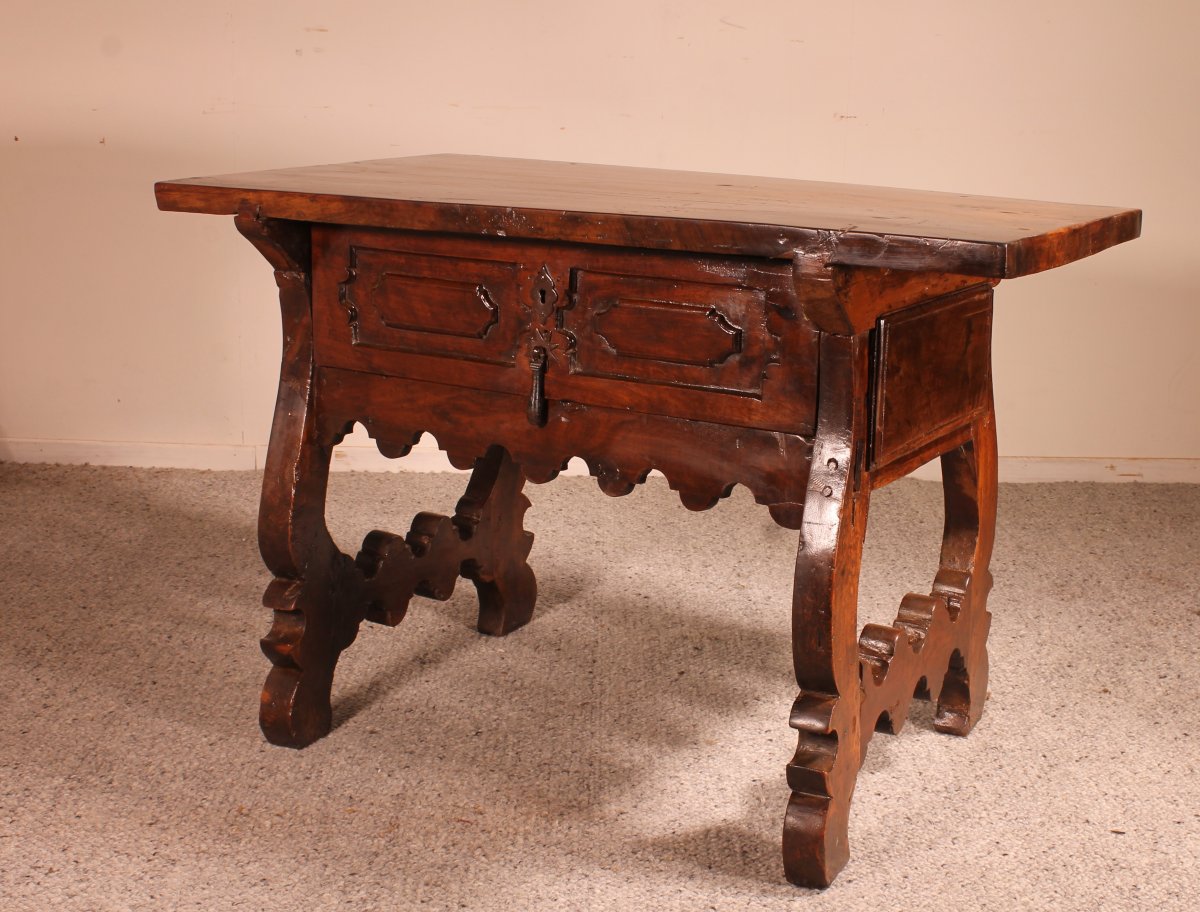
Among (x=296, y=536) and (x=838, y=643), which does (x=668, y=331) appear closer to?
(x=838, y=643)

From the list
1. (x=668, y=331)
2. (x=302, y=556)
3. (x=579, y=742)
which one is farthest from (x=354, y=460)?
(x=668, y=331)

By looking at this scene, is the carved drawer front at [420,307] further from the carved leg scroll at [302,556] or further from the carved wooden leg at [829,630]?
the carved wooden leg at [829,630]

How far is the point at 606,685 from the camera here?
7.56ft

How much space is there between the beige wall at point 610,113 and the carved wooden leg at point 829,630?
190 cm

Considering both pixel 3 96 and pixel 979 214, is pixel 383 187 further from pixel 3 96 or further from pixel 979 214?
pixel 3 96

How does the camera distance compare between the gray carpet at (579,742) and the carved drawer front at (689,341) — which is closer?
the carved drawer front at (689,341)

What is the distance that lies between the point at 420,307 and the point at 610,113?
64.8 inches

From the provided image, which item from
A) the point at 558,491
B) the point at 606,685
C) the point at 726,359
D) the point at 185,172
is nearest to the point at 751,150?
the point at 558,491

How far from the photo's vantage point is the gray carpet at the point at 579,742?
1.75 meters

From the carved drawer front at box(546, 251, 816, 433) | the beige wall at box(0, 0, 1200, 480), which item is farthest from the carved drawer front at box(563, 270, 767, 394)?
the beige wall at box(0, 0, 1200, 480)

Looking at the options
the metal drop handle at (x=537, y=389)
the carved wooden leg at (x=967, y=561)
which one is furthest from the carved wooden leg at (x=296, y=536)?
the carved wooden leg at (x=967, y=561)

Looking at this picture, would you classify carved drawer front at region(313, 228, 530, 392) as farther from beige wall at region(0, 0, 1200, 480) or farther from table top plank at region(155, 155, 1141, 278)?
beige wall at region(0, 0, 1200, 480)

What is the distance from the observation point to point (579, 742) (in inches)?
82.9

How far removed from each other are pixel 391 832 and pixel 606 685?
55cm
